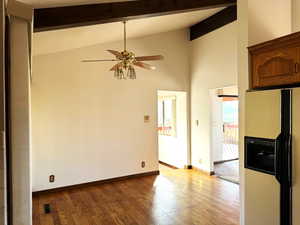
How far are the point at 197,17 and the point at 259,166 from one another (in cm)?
381

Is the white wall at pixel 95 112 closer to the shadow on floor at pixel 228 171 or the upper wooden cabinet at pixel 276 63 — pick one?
the shadow on floor at pixel 228 171

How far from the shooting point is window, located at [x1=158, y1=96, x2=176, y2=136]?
640 cm

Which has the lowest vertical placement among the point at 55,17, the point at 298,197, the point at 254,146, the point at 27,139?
the point at 298,197

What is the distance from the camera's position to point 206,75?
543 cm

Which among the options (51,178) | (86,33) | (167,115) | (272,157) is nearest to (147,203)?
(51,178)

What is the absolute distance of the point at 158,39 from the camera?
552cm

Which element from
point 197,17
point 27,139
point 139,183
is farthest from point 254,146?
point 197,17

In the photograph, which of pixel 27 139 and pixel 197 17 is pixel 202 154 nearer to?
pixel 197 17

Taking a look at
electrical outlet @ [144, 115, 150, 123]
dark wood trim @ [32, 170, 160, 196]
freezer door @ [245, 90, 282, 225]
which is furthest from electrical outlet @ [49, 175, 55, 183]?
freezer door @ [245, 90, 282, 225]

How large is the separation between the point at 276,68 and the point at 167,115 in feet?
15.4

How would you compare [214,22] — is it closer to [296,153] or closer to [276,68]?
[276,68]

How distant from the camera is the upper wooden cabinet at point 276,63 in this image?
80.4 inches

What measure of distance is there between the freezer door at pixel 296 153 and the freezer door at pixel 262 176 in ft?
0.42

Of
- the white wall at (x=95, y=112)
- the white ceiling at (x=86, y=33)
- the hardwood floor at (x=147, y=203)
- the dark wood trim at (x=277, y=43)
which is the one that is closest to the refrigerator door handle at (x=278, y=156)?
the dark wood trim at (x=277, y=43)
